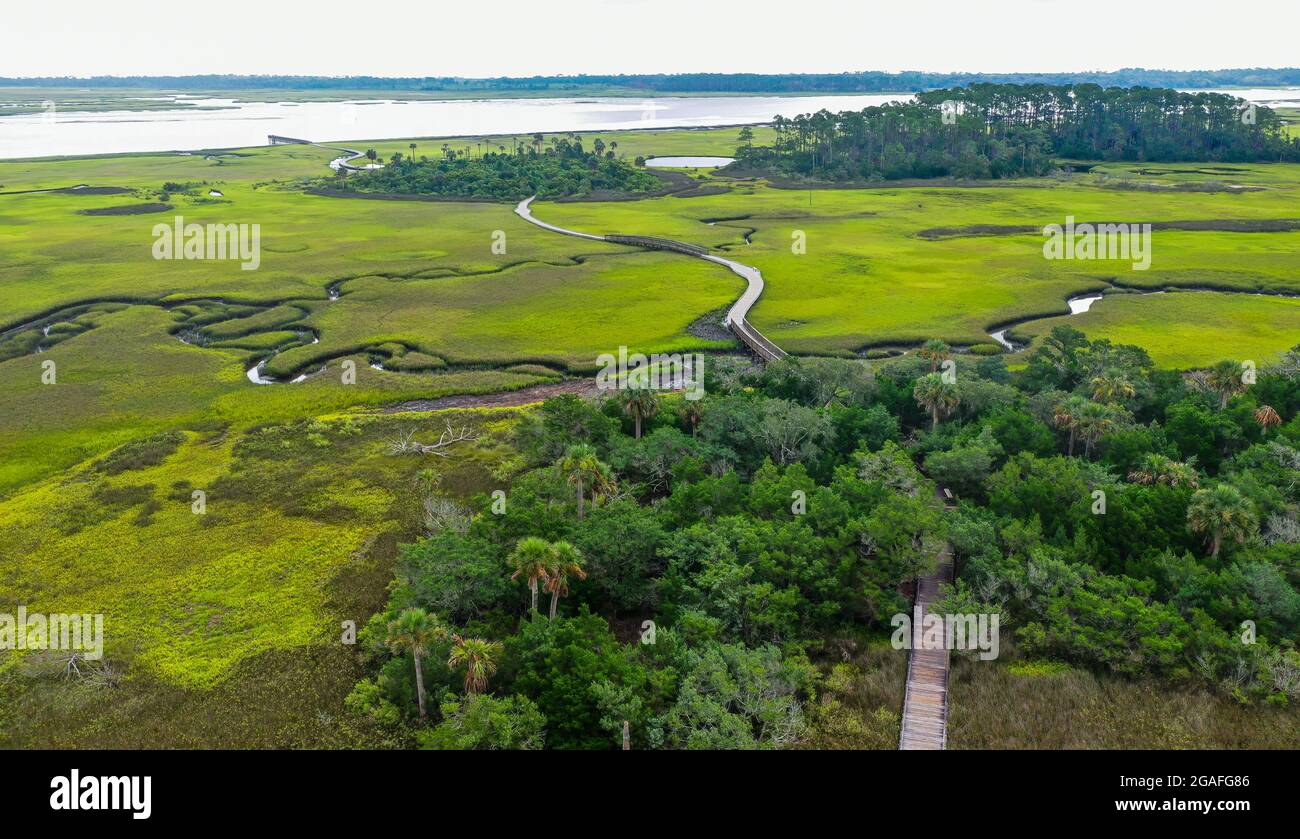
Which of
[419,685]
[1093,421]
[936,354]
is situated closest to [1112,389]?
[1093,421]

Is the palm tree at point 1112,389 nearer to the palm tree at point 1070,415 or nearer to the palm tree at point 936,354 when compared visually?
the palm tree at point 1070,415

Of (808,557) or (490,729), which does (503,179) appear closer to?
(808,557)

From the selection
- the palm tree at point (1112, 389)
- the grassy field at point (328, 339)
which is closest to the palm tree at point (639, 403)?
the grassy field at point (328, 339)

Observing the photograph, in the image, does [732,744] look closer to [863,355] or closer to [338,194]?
[863,355]

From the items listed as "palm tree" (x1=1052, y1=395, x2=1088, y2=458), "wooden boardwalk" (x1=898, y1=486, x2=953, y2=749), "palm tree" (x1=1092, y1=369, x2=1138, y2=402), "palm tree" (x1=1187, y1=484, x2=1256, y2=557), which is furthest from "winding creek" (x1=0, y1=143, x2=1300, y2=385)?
"wooden boardwalk" (x1=898, y1=486, x2=953, y2=749)

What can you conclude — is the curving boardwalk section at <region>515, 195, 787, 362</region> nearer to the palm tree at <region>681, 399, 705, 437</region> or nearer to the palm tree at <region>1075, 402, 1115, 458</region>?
the palm tree at <region>681, 399, 705, 437</region>
